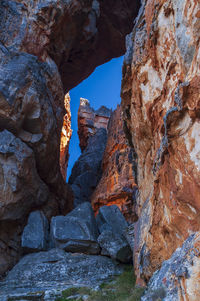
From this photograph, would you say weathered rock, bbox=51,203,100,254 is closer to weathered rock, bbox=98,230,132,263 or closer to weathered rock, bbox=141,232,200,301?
weathered rock, bbox=98,230,132,263

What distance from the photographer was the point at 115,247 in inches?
457

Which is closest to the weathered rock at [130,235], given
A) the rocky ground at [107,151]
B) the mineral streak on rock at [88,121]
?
the rocky ground at [107,151]

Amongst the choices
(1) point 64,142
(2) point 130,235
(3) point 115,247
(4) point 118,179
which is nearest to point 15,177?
(3) point 115,247

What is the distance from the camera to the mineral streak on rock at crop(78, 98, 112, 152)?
35.8 m

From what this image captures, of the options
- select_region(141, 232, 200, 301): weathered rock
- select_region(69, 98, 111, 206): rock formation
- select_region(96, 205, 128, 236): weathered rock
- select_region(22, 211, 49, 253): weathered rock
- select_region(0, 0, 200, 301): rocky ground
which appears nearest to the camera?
select_region(141, 232, 200, 301): weathered rock

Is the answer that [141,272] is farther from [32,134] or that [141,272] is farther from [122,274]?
[32,134]

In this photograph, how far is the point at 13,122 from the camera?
532 inches

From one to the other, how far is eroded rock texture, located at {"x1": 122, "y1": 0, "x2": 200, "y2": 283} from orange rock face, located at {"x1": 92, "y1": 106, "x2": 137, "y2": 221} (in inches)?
378

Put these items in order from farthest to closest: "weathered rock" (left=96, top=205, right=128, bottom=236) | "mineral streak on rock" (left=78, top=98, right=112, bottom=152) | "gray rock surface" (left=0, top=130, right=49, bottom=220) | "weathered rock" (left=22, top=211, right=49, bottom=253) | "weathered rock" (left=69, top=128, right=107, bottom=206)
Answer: "mineral streak on rock" (left=78, top=98, right=112, bottom=152)
"weathered rock" (left=69, top=128, right=107, bottom=206)
"weathered rock" (left=96, top=205, right=128, bottom=236)
"weathered rock" (left=22, top=211, right=49, bottom=253)
"gray rock surface" (left=0, top=130, right=49, bottom=220)

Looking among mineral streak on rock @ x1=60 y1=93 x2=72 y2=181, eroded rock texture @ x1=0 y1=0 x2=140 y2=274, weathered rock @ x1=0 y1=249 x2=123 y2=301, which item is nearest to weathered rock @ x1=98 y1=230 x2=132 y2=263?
weathered rock @ x1=0 y1=249 x2=123 y2=301

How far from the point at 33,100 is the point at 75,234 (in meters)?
7.87

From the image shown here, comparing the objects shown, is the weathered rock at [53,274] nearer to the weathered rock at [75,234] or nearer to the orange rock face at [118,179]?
the weathered rock at [75,234]

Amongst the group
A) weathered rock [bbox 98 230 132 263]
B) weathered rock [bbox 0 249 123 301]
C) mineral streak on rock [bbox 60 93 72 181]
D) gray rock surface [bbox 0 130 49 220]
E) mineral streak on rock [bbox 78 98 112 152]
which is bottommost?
weathered rock [bbox 0 249 123 301]

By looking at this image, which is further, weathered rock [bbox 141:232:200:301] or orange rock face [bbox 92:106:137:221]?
orange rock face [bbox 92:106:137:221]
